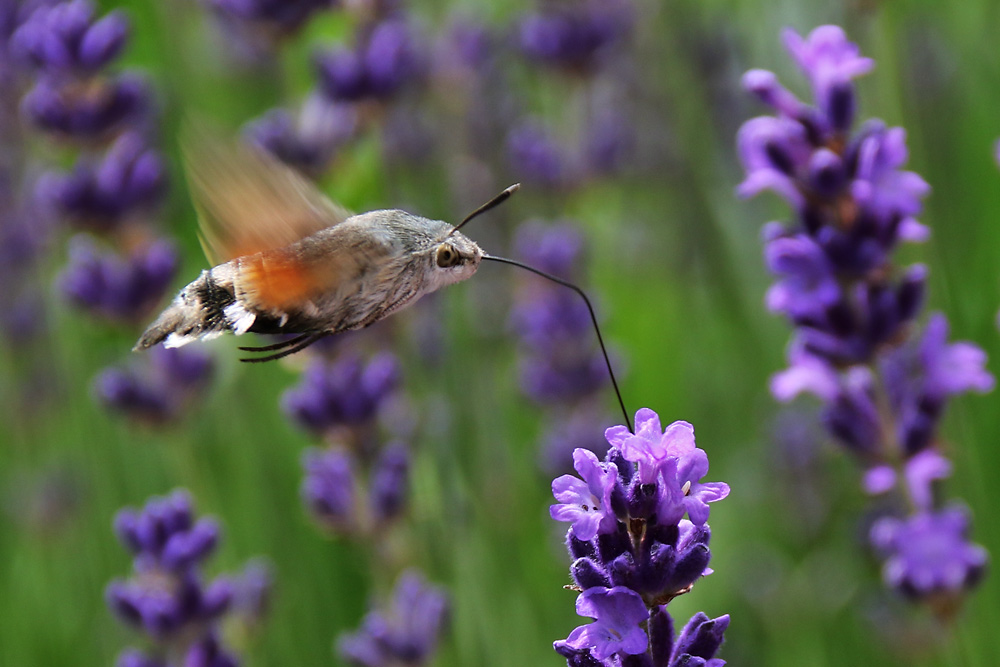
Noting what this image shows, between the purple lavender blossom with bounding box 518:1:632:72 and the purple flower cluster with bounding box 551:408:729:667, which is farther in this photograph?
the purple lavender blossom with bounding box 518:1:632:72

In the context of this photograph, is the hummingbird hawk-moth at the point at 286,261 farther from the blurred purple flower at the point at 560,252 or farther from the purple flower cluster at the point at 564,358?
the blurred purple flower at the point at 560,252

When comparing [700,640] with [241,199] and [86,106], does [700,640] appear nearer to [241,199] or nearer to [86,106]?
[241,199]

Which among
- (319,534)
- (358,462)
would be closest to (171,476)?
(319,534)

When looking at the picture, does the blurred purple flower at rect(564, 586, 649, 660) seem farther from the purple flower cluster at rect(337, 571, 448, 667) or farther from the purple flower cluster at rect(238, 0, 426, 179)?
the purple flower cluster at rect(238, 0, 426, 179)

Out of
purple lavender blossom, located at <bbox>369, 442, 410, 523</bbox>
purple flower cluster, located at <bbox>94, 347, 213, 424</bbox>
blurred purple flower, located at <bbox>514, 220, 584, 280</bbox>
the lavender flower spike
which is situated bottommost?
the lavender flower spike

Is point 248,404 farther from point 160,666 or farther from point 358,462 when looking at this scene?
point 160,666

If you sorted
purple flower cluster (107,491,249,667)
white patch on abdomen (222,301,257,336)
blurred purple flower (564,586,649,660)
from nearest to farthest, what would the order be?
blurred purple flower (564,586,649,660) < white patch on abdomen (222,301,257,336) < purple flower cluster (107,491,249,667)

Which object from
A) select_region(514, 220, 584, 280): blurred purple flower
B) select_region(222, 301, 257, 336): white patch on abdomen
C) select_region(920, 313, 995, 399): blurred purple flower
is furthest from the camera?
select_region(514, 220, 584, 280): blurred purple flower

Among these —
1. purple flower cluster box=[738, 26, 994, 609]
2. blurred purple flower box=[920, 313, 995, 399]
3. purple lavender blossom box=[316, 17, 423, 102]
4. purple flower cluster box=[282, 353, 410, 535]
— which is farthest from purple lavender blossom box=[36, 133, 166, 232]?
blurred purple flower box=[920, 313, 995, 399]
